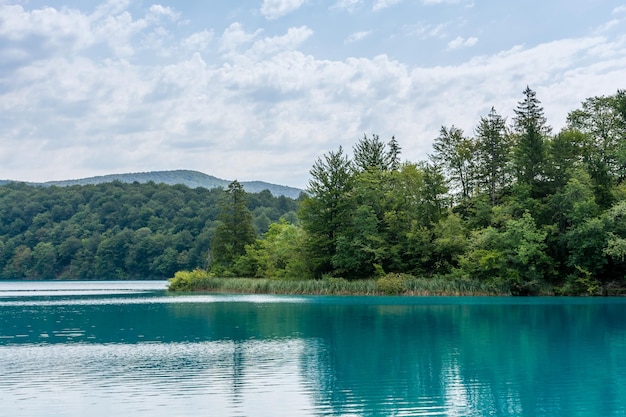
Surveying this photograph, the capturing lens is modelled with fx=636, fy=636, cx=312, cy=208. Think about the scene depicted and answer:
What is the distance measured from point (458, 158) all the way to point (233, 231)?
25.6 metres

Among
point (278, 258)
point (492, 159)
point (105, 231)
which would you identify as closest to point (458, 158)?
point (492, 159)

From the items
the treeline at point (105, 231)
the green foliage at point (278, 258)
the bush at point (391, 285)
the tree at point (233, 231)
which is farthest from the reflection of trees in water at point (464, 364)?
the treeline at point (105, 231)

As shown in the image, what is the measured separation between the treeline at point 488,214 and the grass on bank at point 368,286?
142 centimetres

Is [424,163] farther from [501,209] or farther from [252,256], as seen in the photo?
[252,256]

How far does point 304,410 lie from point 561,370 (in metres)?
7.30

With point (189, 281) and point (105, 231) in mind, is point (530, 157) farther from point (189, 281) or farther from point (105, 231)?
point (105, 231)

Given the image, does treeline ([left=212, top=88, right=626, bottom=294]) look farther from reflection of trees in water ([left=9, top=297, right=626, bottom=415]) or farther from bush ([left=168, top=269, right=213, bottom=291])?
reflection of trees in water ([left=9, top=297, right=626, bottom=415])

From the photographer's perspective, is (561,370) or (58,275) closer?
(561,370)

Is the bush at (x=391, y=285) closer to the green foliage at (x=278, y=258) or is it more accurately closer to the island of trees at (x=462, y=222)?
the island of trees at (x=462, y=222)

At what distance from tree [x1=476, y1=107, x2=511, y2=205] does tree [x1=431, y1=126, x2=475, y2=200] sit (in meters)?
0.88

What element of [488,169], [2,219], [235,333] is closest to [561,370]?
[235,333]

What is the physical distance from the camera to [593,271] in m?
48.1

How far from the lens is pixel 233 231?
70625mm

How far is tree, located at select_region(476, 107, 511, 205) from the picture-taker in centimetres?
5994
